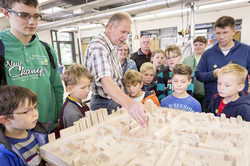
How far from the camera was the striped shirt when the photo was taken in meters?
1.05

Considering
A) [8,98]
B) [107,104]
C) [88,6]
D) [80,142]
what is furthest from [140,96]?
[88,6]

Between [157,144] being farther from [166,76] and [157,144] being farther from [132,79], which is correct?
[166,76]

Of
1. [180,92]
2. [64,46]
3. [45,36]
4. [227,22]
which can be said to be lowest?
[180,92]

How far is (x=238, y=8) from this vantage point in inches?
280

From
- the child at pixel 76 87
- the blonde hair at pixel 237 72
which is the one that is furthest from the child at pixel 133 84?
the blonde hair at pixel 237 72

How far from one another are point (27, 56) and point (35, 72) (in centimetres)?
14

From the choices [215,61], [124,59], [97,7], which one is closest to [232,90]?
[215,61]

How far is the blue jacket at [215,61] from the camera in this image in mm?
1989

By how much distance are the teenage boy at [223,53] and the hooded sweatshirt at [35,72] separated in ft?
5.71

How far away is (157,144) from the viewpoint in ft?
2.74

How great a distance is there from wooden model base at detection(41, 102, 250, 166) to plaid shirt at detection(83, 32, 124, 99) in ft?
1.30

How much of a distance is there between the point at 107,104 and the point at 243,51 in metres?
1.73

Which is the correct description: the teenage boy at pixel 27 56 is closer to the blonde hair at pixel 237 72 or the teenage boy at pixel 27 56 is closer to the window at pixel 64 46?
the blonde hair at pixel 237 72

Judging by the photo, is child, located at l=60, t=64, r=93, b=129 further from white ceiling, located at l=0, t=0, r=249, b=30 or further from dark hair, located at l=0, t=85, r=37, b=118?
white ceiling, located at l=0, t=0, r=249, b=30
